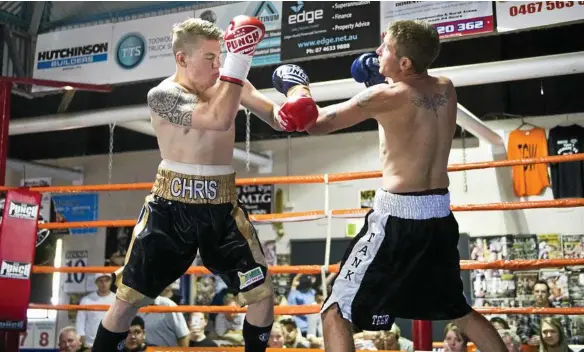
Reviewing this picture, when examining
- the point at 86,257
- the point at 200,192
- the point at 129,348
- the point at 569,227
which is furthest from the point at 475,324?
the point at 86,257

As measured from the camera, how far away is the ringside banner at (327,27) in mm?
5492

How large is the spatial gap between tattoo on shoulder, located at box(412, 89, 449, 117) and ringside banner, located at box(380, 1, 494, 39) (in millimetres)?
3194

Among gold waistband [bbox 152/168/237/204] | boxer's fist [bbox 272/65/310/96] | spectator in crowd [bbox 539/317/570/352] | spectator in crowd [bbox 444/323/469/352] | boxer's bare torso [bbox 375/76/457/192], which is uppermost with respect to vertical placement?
boxer's fist [bbox 272/65/310/96]

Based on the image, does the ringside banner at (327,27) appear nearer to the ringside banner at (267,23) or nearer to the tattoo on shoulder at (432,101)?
the ringside banner at (267,23)

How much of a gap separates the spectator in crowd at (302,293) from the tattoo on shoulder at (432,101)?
5.23 m

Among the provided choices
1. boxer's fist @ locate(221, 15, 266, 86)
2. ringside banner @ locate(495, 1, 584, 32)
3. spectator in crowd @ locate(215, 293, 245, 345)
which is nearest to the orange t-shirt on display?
ringside banner @ locate(495, 1, 584, 32)

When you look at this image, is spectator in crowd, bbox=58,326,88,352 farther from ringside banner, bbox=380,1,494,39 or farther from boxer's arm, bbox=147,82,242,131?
ringside banner, bbox=380,1,494,39

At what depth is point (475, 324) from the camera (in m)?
2.09

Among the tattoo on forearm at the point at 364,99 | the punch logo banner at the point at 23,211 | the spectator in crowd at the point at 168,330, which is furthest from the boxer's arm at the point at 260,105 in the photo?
the spectator in crowd at the point at 168,330

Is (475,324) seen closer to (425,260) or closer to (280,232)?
(425,260)

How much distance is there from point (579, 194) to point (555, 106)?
0.90m

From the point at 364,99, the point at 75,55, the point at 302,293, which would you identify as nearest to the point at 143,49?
the point at 75,55

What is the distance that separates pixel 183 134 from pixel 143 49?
4.23 metres

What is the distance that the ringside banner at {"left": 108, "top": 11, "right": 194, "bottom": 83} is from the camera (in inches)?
243
